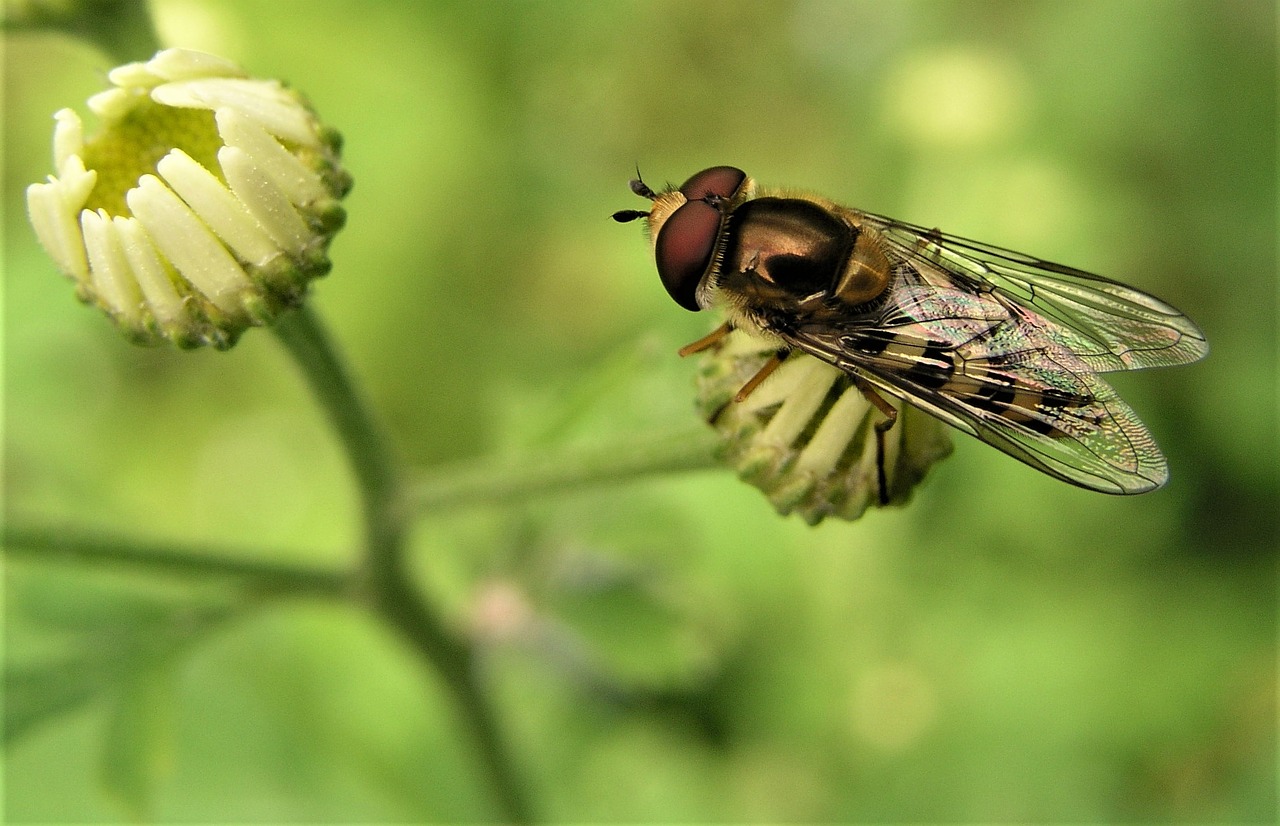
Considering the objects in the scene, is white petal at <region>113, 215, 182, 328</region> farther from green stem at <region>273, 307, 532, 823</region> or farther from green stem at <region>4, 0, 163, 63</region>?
green stem at <region>4, 0, 163, 63</region>

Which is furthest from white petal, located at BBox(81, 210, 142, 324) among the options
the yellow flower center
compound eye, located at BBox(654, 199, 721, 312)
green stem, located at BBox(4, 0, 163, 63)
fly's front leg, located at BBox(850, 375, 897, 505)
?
fly's front leg, located at BBox(850, 375, 897, 505)

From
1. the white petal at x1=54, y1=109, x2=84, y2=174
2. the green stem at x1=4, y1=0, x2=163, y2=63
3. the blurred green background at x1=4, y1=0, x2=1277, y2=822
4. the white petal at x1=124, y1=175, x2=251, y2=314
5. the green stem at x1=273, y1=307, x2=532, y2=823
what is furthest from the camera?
the blurred green background at x1=4, y1=0, x2=1277, y2=822

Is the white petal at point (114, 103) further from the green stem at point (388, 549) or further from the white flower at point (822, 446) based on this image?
the white flower at point (822, 446)

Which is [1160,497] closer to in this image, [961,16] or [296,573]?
[961,16]

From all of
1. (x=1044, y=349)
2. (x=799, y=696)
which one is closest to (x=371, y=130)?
(x=799, y=696)

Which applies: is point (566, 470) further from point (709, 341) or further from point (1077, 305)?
point (1077, 305)
